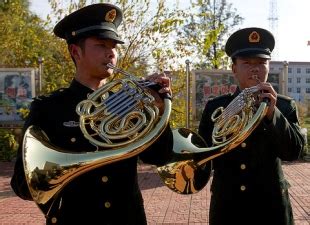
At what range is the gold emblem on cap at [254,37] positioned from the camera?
291 centimetres

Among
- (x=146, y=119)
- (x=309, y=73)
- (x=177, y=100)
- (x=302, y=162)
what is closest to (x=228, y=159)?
(x=146, y=119)

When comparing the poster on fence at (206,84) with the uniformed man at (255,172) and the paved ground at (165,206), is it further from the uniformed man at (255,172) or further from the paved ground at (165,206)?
the uniformed man at (255,172)

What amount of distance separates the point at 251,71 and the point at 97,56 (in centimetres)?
94

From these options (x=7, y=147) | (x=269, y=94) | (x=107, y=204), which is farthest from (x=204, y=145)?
(x=7, y=147)

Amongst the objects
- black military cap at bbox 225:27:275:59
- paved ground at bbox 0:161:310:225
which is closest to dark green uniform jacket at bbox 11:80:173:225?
black military cap at bbox 225:27:275:59

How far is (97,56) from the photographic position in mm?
2223

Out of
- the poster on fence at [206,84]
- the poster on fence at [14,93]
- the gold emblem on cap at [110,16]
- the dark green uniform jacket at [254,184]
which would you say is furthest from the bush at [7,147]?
the gold emblem on cap at [110,16]

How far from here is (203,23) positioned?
1220 centimetres

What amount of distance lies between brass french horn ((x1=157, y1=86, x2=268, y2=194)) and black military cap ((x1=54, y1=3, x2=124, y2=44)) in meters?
0.67

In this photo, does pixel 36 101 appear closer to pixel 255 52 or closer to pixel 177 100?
pixel 255 52

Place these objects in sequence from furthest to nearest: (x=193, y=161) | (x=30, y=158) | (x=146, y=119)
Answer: (x=193, y=161) < (x=146, y=119) < (x=30, y=158)

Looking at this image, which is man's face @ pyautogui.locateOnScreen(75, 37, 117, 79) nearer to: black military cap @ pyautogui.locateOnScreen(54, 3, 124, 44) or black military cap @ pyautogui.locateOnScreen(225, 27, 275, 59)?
black military cap @ pyautogui.locateOnScreen(54, 3, 124, 44)

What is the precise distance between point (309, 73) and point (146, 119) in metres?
91.9

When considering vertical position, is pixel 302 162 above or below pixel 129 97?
below
